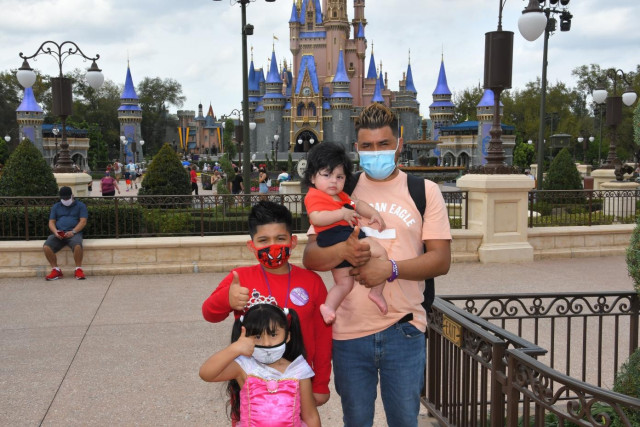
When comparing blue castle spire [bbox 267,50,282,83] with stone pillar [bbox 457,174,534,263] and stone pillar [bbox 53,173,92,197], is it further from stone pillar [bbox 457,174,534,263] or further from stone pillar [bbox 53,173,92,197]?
stone pillar [bbox 457,174,534,263]

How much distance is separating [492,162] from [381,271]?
894cm

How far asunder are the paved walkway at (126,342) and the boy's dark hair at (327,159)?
7.60 feet

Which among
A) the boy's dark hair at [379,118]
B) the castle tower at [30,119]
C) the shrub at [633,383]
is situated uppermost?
the castle tower at [30,119]

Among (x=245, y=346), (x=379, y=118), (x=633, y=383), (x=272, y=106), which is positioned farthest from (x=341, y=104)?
(x=245, y=346)

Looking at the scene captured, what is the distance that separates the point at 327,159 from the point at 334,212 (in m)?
0.26

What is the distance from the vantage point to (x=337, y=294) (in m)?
2.70

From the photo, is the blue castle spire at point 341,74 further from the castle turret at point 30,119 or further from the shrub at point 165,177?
the shrub at point 165,177

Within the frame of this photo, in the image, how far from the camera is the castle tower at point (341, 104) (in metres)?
70.6

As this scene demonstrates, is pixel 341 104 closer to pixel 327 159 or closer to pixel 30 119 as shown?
pixel 30 119

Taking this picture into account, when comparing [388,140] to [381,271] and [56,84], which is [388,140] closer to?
[381,271]

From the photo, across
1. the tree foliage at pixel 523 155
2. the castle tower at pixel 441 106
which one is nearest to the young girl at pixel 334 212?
the tree foliage at pixel 523 155

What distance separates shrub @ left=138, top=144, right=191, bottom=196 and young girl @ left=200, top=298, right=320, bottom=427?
1299 cm

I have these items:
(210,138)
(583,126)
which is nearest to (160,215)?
(583,126)

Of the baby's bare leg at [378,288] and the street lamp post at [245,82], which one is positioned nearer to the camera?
the baby's bare leg at [378,288]
